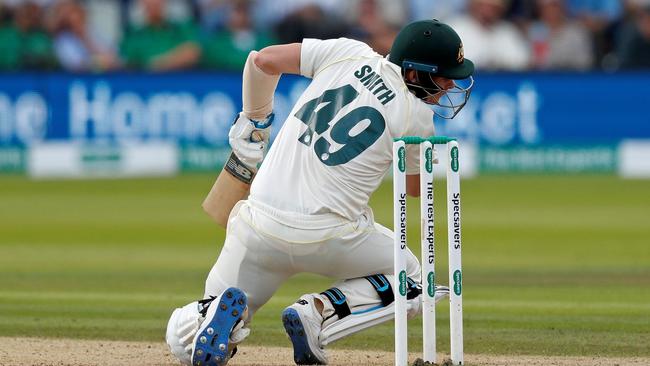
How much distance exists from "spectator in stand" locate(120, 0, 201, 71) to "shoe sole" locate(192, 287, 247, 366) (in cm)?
1218

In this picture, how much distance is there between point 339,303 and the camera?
557 centimetres

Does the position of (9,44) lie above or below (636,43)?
above

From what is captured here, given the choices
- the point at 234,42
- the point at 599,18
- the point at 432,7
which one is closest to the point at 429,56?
the point at 234,42

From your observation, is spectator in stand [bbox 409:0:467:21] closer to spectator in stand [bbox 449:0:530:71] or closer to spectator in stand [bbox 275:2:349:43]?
spectator in stand [bbox 449:0:530:71]

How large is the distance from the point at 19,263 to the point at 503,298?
145 inches

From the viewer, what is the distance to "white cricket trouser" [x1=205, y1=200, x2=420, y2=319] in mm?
5355

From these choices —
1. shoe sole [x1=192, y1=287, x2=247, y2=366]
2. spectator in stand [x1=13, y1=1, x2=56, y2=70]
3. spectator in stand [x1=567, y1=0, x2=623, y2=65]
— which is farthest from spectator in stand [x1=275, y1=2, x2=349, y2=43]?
shoe sole [x1=192, y1=287, x2=247, y2=366]

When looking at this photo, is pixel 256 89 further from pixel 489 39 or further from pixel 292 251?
pixel 489 39

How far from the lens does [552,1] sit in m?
17.6

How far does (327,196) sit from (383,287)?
19.5 inches

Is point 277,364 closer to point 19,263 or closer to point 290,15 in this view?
point 19,263

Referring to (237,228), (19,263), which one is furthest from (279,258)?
(19,263)

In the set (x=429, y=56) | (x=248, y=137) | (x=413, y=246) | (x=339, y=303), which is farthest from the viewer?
(x=413, y=246)

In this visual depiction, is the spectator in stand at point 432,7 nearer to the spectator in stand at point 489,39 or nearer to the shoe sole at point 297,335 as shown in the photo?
the spectator in stand at point 489,39
